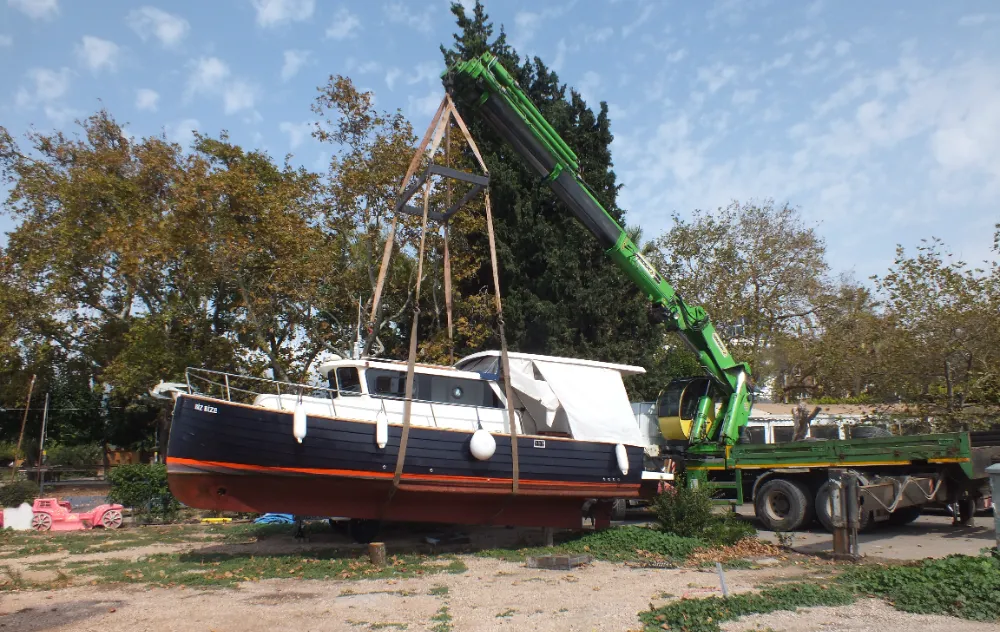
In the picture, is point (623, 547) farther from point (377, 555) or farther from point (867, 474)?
point (867, 474)

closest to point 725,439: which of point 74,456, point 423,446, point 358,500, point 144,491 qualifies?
point 423,446

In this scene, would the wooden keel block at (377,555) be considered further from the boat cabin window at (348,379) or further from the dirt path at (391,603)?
the boat cabin window at (348,379)

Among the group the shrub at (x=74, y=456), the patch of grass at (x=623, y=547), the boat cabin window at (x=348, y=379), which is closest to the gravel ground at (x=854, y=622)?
the patch of grass at (x=623, y=547)

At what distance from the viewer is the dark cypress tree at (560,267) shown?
21.4m

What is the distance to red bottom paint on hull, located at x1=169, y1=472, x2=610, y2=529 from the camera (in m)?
10.2

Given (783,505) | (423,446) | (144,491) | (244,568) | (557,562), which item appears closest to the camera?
(557,562)

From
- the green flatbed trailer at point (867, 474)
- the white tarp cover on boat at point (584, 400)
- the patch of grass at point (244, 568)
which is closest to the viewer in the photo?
the patch of grass at point (244, 568)

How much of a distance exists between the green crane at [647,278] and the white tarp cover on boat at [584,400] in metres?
2.68

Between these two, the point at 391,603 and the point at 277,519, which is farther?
the point at 277,519

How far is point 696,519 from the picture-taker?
38.2 ft

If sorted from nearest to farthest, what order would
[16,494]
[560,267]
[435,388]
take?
[435,388], [16,494], [560,267]

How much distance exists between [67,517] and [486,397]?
981cm

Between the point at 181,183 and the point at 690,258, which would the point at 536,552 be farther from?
the point at 690,258

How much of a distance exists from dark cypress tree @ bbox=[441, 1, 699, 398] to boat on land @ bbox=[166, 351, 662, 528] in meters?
8.10
